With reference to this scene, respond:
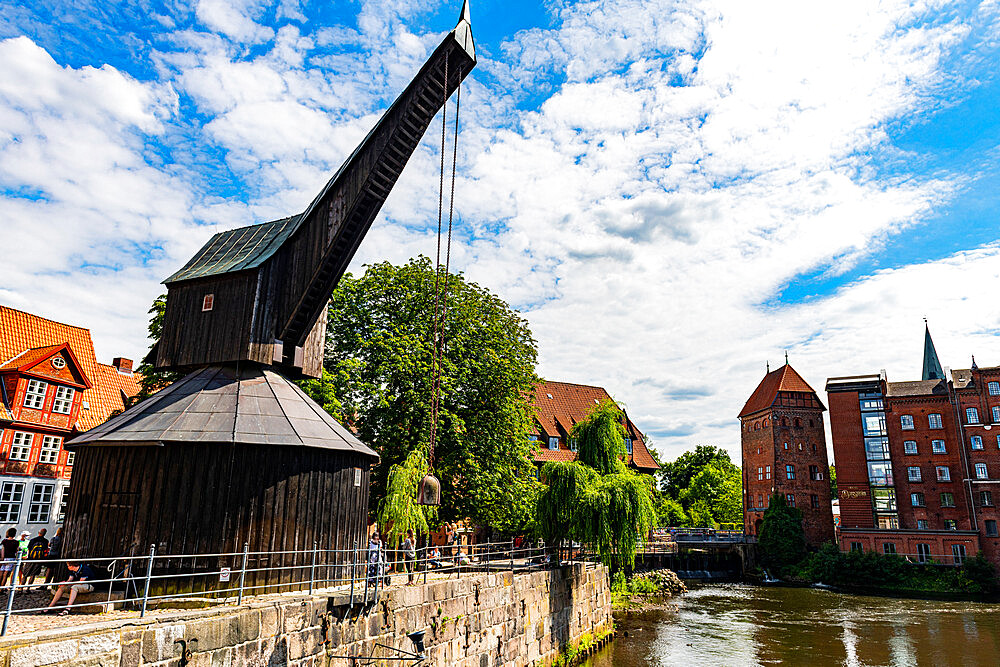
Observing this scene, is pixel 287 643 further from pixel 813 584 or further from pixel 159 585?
pixel 813 584

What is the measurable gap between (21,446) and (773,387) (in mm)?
52197

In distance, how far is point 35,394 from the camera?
24.7m

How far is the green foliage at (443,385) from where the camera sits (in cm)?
2092

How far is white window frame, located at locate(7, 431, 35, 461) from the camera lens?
23578 mm

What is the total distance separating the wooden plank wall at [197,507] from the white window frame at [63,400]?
16.3m

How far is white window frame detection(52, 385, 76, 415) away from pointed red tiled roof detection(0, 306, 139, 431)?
0.90 meters

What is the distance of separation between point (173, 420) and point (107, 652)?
6.10 meters

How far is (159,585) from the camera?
1117 centimetres

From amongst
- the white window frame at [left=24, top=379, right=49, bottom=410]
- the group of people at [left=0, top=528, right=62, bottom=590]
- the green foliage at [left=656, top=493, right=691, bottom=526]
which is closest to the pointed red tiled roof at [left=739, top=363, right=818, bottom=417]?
the green foliage at [left=656, top=493, right=691, bottom=526]

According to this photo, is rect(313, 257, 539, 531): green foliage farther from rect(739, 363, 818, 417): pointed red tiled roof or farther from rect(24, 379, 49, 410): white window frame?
rect(739, 363, 818, 417): pointed red tiled roof

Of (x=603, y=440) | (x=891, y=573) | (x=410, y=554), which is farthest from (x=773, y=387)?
(x=410, y=554)

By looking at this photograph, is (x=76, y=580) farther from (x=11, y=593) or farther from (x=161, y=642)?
(x=11, y=593)

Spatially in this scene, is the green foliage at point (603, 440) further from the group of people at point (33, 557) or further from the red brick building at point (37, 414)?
the red brick building at point (37, 414)

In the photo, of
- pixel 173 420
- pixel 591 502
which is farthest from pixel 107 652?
pixel 591 502
